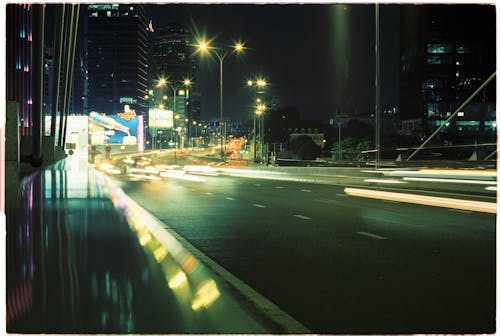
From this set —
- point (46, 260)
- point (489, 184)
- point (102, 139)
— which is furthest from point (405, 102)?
point (46, 260)

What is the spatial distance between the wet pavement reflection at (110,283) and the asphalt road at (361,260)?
27.4 inches

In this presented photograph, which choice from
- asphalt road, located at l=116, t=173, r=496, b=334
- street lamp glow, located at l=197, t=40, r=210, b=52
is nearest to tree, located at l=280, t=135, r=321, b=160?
street lamp glow, located at l=197, t=40, r=210, b=52

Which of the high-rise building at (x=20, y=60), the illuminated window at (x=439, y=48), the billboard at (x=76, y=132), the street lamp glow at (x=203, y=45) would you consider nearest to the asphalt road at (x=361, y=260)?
the street lamp glow at (x=203, y=45)

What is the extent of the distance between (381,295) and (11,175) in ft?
47.7

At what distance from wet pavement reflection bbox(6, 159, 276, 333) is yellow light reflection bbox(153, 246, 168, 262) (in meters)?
0.02

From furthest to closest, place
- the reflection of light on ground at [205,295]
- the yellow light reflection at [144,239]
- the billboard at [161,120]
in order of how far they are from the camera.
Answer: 1. the billboard at [161,120]
2. the yellow light reflection at [144,239]
3. the reflection of light on ground at [205,295]

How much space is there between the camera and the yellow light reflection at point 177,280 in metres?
7.93

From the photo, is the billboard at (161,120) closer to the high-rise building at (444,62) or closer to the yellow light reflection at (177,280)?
the high-rise building at (444,62)

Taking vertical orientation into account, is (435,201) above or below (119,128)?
below

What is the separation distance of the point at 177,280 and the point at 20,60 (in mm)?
73739

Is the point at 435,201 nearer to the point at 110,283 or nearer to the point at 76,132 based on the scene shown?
the point at 110,283

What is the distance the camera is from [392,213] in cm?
1805

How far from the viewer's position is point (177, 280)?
824 cm

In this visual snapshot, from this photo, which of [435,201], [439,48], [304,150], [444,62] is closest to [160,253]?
[435,201]
